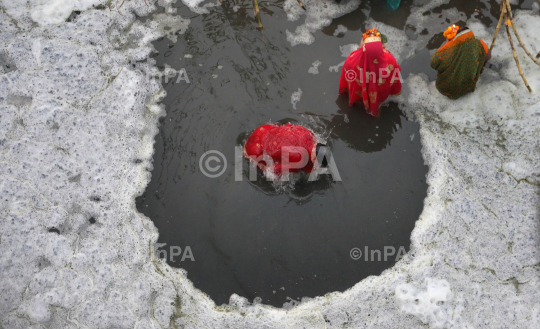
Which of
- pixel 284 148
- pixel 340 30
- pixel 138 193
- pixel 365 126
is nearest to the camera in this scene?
pixel 284 148

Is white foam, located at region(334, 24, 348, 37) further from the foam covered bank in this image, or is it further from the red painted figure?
the red painted figure

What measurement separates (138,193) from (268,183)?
1064 mm

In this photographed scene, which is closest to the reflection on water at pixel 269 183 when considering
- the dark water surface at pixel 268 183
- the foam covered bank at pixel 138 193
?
the dark water surface at pixel 268 183

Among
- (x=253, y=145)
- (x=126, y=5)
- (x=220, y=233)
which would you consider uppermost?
(x=126, y=5)

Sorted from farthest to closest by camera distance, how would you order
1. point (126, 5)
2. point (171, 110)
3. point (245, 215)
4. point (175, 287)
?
point (126, 5) < point (171, 110) < point (245, 215) < point (175, 287)

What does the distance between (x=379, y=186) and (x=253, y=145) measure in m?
1.09

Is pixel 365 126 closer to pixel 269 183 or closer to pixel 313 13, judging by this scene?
pixel 269 183

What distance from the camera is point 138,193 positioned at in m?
2.89

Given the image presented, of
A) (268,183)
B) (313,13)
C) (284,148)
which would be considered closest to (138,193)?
(268,183)

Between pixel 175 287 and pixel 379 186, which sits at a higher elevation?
pixel 379 186

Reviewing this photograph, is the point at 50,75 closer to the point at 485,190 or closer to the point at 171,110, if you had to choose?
the point at 171,110

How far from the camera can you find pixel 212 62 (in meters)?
3.32

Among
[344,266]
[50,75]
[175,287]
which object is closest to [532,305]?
[344,266]

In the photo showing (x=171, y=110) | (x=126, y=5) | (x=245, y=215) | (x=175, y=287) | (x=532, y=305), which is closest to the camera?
(x=532, y=305)
